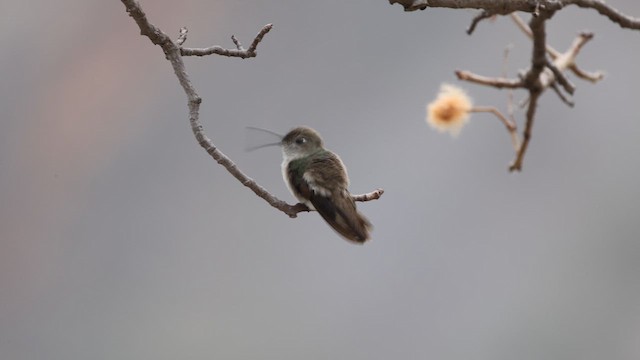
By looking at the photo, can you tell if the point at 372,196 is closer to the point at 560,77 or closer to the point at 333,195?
the point at 333,195

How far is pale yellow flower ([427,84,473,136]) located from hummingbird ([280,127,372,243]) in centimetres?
18

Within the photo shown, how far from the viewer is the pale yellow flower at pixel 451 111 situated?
42.5 inches

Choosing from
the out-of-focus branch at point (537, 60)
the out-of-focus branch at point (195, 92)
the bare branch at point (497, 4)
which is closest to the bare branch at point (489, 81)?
the out-of-focus branch at point (537, 60)

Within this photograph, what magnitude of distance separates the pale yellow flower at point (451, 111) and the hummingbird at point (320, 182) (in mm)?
181

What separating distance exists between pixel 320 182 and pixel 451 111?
0.27 metres

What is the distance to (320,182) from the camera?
0.89m

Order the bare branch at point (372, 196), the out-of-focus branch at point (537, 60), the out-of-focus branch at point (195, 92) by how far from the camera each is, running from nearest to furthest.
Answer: the out-of-focus branch at point (195, 92), the bare branch at point (372, 196), the out-of-focus branch at point (537, 60)

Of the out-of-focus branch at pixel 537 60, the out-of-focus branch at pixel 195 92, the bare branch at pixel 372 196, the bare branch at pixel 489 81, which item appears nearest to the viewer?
the out-of-focus branch at pixel 195 92

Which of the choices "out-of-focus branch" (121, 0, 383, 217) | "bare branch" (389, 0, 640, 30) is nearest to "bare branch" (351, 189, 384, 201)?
"out-of-focus branch" (121, 0, 383, 217)

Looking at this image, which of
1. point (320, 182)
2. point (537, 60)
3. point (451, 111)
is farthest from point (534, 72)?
point (320, 182)

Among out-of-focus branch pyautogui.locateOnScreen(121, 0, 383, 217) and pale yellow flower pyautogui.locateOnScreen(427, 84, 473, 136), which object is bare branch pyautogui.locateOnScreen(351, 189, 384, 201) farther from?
pale yellow flower pyautogui.locateOnScreen(427, 84, 473, 136)

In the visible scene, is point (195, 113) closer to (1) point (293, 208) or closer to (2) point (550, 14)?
(1) point (293, 208)

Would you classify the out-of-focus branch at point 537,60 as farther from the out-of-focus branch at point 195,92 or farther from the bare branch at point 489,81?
the out-of-focus branch at point 195,92

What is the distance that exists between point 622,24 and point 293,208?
56 cm
